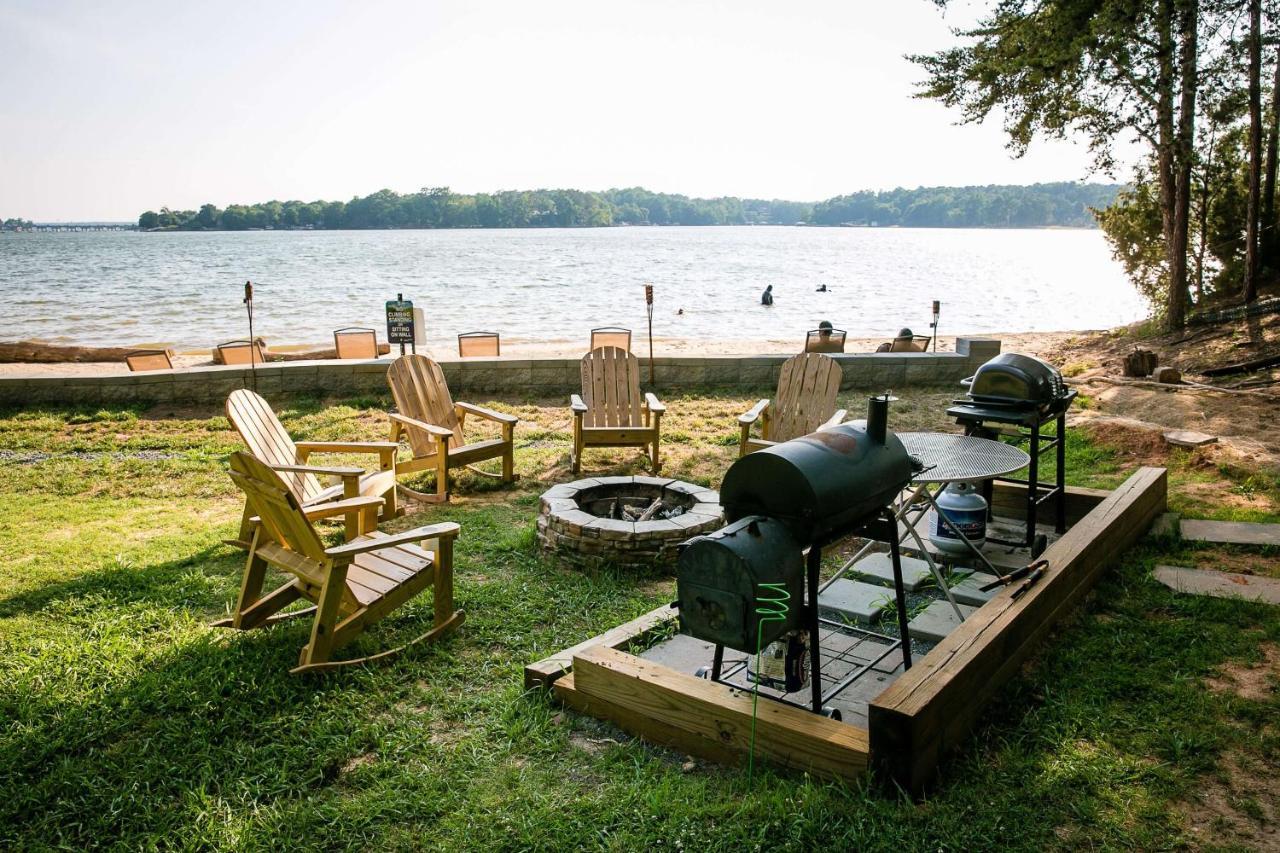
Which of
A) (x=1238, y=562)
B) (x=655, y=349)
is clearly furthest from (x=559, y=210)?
(x=1238, y=562)

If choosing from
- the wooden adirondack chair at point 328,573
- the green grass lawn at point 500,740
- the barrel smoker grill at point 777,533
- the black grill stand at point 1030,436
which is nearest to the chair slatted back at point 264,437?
the green grass lawn at point 500,740

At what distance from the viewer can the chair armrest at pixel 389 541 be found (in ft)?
10.4

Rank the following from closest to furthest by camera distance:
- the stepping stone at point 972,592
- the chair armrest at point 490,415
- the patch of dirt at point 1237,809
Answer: the patch of dirt at point 1237,809 → the stepping stone at point 972,592 → the chair armrest at point 490,415

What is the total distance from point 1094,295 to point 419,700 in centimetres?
3908

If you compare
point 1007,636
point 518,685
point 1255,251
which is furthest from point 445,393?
point 1255,251

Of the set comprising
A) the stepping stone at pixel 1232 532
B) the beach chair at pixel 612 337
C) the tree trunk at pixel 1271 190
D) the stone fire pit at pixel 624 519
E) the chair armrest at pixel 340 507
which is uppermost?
the tree trunk at pixel 1271 190

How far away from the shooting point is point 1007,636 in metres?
2.85

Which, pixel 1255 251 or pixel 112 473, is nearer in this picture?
pixel 112 473

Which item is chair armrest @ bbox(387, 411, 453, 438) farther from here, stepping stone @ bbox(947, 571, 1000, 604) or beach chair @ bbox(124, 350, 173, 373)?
beach chair @ bbox(124, 350, 173, 373)

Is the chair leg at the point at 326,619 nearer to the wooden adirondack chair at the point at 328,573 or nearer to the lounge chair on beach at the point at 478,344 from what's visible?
the wooden adirondack chair at the point at 328,573

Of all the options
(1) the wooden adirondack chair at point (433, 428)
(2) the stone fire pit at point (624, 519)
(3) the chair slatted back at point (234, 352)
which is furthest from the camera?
(3) the chair slatted back at point (234, 352)

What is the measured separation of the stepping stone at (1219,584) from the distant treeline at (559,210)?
10359 cm

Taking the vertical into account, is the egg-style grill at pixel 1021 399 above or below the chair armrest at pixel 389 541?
above

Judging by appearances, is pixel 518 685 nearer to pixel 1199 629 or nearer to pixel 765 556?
pixel 765 556
